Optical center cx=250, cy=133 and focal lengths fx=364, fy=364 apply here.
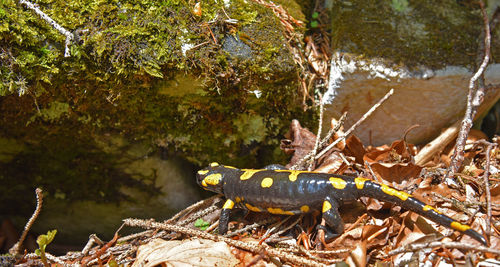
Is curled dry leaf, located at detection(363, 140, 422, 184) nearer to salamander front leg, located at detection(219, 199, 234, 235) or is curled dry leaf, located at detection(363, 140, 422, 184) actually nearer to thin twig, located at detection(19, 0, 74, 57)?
salamander front leg, located at detection(219, 199, 234, 235)

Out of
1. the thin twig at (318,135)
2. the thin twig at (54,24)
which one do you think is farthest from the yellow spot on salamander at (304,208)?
the thin twig at (54,24)

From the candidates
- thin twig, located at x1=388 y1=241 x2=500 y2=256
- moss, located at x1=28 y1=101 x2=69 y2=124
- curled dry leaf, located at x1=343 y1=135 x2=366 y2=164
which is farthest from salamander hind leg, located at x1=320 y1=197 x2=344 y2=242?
moss, located at x1=28 y1=101 x2=69 y2=124

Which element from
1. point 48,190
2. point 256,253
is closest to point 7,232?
point 48,190

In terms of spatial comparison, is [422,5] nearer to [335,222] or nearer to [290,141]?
[290,141]

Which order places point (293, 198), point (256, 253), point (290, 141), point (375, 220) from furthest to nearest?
point (290, 141), point (293, 198), point (375, 220), point (256, 253)

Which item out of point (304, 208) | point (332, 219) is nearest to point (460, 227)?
point (332, 219)

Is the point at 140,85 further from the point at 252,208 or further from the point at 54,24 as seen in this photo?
the point at 252,208
